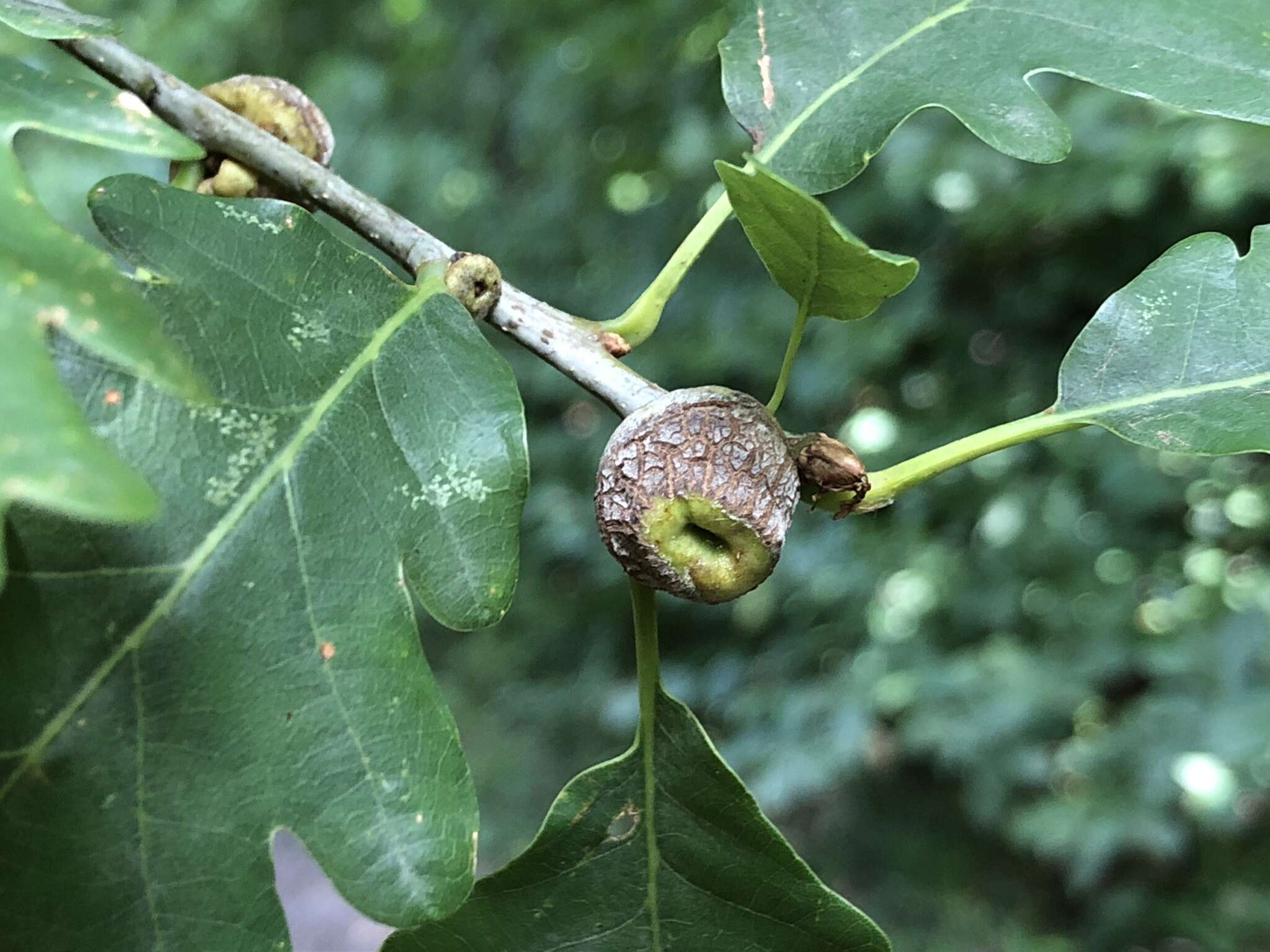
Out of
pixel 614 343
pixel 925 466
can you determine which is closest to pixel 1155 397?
pixel 925 466

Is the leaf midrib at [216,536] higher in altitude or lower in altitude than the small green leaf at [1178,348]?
higher

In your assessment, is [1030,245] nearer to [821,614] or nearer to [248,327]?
[821,614]

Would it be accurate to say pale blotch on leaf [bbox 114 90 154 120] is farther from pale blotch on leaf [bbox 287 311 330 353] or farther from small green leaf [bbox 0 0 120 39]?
pale blotch on leaf [bbox 287 311 330 353]

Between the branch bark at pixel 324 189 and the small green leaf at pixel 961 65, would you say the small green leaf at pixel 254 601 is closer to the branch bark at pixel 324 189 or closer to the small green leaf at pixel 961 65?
the branch bark at pixel 324 189

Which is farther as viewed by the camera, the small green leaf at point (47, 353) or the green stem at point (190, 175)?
the green stem at point (190, 175)

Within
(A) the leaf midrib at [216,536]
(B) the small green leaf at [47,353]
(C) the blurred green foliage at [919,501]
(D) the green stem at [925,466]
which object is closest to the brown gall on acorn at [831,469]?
(D) the green stem at [925,466]

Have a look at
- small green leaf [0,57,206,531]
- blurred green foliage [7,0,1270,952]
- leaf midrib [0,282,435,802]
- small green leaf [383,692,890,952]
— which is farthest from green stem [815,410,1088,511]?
blurred green foliage [7,0,1270,952]

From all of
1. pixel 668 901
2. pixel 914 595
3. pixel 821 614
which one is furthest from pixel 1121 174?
pixel 668 901
